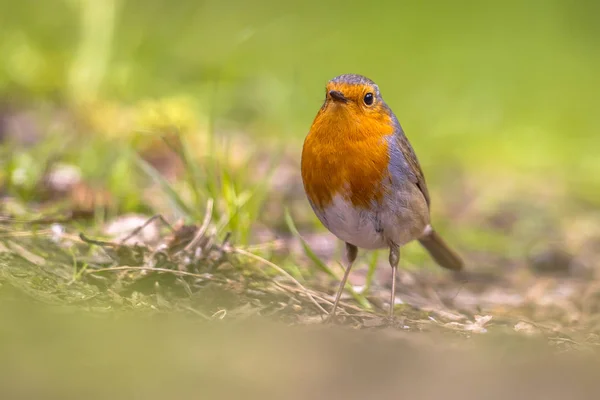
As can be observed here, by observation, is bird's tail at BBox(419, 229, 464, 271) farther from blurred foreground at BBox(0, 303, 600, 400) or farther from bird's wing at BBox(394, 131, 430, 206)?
blurred foreground at BBox(0, 303, 600, 400)

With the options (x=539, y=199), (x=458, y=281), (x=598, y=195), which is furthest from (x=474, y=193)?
(x=458, y=281)

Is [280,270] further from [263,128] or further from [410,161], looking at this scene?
[263,128]

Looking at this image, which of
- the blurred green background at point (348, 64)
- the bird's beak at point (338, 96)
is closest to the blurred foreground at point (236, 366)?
the bird's beak at point (338, 96)

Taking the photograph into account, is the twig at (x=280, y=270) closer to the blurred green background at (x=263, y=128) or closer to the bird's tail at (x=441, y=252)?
the blurred green background at (x=263, y=128)

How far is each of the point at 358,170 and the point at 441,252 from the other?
1210mm

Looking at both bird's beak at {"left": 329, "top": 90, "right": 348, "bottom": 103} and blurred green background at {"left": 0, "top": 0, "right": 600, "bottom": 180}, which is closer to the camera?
bird's beak at {"left": 329, "top": 90, "right": 348, "bottom": 103}

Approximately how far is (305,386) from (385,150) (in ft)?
4.89

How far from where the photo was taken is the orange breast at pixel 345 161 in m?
2.97

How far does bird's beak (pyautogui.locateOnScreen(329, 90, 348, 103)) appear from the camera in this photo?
3.01 m

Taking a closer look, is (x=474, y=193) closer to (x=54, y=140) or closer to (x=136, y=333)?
(x=54, y=140)

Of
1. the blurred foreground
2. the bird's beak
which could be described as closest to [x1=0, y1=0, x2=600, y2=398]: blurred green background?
the blurred foreground

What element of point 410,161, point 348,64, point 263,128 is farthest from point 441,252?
point 348,64

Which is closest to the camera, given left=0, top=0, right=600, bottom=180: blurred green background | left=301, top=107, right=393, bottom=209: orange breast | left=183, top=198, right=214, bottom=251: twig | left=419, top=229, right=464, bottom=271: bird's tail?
left=301, top=107, right=393, bottom=209: orange breast

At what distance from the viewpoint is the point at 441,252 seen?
399cm
